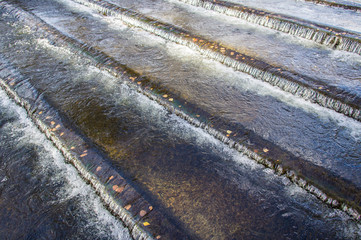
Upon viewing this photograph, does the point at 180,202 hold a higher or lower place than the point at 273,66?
lower

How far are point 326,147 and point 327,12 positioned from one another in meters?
5.04

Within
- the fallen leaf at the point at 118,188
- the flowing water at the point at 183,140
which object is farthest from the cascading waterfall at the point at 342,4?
the fallen leaf at the point at 118,188

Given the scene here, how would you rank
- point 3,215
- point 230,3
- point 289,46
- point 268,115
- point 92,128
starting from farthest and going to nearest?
point 230,3 → point 289,46 → point 268,115 → point 92,128 → point 3,215

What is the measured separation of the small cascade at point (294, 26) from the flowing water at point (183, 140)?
10.7 inches

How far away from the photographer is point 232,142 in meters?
3.48

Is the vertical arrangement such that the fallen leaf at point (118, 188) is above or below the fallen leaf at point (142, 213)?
below

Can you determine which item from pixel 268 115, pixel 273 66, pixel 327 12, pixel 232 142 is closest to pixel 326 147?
pixel 268 115

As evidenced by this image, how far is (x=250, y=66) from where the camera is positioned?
488 centimetres

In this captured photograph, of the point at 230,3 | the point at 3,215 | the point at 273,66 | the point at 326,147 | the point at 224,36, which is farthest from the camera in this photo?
the point at 230,3

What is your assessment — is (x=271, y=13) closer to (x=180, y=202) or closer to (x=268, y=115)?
(x=268, y=115)

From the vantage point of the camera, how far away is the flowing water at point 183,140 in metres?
2.65

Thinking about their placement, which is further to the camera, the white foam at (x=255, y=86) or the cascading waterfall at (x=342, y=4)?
the cascading waterfall at (x=342, y=4)

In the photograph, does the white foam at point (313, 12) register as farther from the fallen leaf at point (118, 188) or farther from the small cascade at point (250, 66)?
the fallen leaf at point (118, 188)

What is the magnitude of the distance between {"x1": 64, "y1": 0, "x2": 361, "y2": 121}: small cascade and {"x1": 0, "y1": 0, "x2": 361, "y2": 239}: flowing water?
0.13m
